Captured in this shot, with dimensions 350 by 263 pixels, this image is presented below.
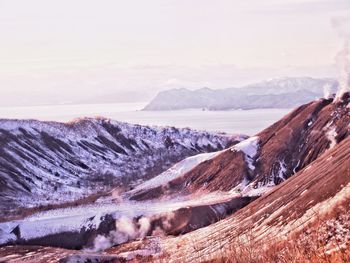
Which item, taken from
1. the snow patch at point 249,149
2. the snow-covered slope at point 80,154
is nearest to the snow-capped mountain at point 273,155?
the snow patch at point 249,149

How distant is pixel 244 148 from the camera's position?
87.8 m

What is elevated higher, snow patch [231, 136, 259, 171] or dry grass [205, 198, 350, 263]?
dry grass [205, 198, 350, 263]

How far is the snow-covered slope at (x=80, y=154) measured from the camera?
102938mm

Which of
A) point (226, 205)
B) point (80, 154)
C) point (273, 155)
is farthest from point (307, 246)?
point (80, 154)

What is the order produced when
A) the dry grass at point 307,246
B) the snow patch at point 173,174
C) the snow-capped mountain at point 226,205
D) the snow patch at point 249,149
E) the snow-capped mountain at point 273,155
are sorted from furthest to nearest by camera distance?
the snow patch at point 173,174
the snow patch at point 249,149
the snow-capped mountain at point 273,155
the snow-capped mountain at point 226,205
the dry grass at point 307,246

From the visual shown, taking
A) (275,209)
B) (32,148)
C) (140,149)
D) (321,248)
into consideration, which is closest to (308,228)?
(275,209)

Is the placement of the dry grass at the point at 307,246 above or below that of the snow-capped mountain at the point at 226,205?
above

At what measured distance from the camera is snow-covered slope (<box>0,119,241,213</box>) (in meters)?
103

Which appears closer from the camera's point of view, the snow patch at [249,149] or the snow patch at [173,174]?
the snow patch at [249,149]

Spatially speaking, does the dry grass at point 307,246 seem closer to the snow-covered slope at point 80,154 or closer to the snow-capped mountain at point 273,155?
the snow-capped mountain at point 273,155

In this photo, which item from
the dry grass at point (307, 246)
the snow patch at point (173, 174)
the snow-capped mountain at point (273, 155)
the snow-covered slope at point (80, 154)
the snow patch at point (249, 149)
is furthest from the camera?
the snow-covered slope at point (80, 154)

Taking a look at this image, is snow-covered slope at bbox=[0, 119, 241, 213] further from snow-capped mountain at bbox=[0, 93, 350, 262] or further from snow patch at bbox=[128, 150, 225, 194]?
snow-capped mountain at bbox=[0, 93, 350, 262]

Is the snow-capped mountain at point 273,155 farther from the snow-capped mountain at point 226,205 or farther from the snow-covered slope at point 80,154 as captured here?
the snow-covered slope at point 80,154

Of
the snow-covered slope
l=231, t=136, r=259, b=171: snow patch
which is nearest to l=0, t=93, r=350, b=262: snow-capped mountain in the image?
l=231, t=136, r=259, b=171: snow patch
